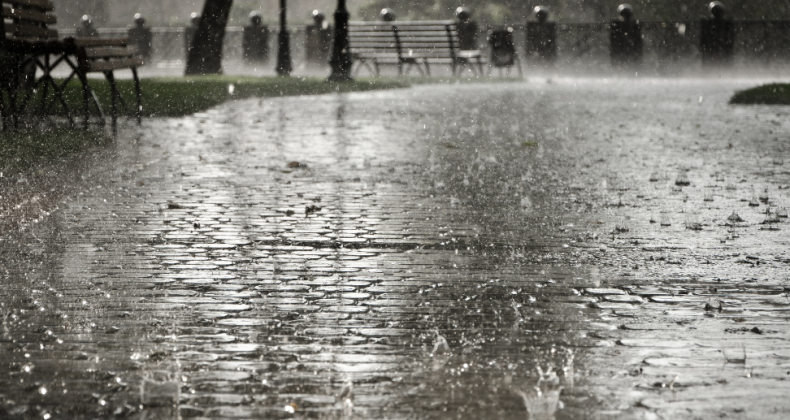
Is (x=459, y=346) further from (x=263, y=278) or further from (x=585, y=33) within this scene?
(x=585, y=33)

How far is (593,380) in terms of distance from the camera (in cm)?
286

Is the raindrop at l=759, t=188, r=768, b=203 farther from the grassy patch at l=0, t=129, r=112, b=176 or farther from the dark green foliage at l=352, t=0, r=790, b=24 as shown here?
the dark green foliage at l=352, t=0, r=790, b=24

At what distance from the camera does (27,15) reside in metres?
10.2

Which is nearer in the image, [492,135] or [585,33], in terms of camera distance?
[492,135]

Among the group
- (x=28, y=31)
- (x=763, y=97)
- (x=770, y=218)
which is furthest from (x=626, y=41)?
(x=770, y=218)

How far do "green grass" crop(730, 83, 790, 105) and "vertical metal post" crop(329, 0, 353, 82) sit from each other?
25.6 feet

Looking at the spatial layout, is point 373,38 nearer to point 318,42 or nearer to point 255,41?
point 318,42

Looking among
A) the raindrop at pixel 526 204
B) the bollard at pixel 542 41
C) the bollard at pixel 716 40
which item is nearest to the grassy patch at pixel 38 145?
the raindrop at pixel 526 204

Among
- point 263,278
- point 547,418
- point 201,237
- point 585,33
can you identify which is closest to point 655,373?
point 547,418

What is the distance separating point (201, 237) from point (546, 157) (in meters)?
4.11

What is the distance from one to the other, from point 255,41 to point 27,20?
77.0 ft

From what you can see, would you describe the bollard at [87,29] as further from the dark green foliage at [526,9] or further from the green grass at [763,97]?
the green grass at [763,97]

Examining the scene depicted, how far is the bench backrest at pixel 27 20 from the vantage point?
991 cm

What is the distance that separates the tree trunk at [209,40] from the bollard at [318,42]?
1025 cm
